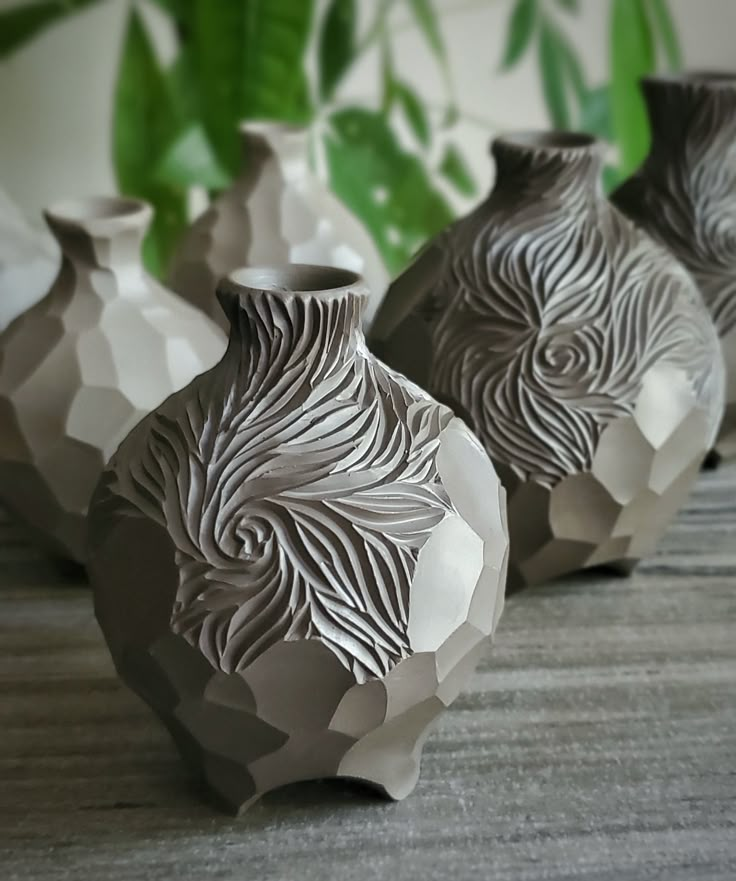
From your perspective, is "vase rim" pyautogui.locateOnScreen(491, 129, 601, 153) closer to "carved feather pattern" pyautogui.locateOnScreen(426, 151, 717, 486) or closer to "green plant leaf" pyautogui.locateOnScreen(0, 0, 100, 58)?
"carved feather pattern" pyautogui.locateOnScreen(426, 151, 717, 486)

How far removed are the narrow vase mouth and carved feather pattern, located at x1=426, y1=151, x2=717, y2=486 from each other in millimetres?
205

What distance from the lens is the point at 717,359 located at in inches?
30.2

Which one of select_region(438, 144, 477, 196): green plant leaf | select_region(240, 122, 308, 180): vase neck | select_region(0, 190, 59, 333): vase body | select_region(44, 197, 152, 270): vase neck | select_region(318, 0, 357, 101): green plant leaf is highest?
select_region(318, 0, 357, 101): green plant leaf

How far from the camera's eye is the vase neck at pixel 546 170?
28.2 inches

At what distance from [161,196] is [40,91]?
12.0 inches

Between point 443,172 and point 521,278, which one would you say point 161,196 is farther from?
point 521,278

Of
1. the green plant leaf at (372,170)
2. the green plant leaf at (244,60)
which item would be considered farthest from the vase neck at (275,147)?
the green plant leaf at (372,170)

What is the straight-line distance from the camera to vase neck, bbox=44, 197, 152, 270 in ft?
2.36

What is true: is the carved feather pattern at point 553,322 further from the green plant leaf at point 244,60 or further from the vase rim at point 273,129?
the green plant leaf at point 244,60

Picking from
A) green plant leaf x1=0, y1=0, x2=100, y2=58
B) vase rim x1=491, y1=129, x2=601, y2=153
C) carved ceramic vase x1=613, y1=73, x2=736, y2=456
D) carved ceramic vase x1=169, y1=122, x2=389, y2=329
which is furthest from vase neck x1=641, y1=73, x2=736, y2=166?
green plant leaf x1=0, y1=0, x2=100, y2=58

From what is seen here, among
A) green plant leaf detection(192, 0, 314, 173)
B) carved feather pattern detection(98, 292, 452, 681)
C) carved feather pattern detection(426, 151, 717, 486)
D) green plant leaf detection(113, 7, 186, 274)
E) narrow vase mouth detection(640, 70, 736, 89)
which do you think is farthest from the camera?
green plant leaf detection(113, 7, 186, 274)

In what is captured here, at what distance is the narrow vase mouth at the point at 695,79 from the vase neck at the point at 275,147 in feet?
1.04

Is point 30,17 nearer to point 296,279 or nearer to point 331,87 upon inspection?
point 331,87

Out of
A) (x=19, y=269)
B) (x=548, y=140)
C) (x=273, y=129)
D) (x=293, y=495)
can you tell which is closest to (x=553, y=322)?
(x=548, y=140)
